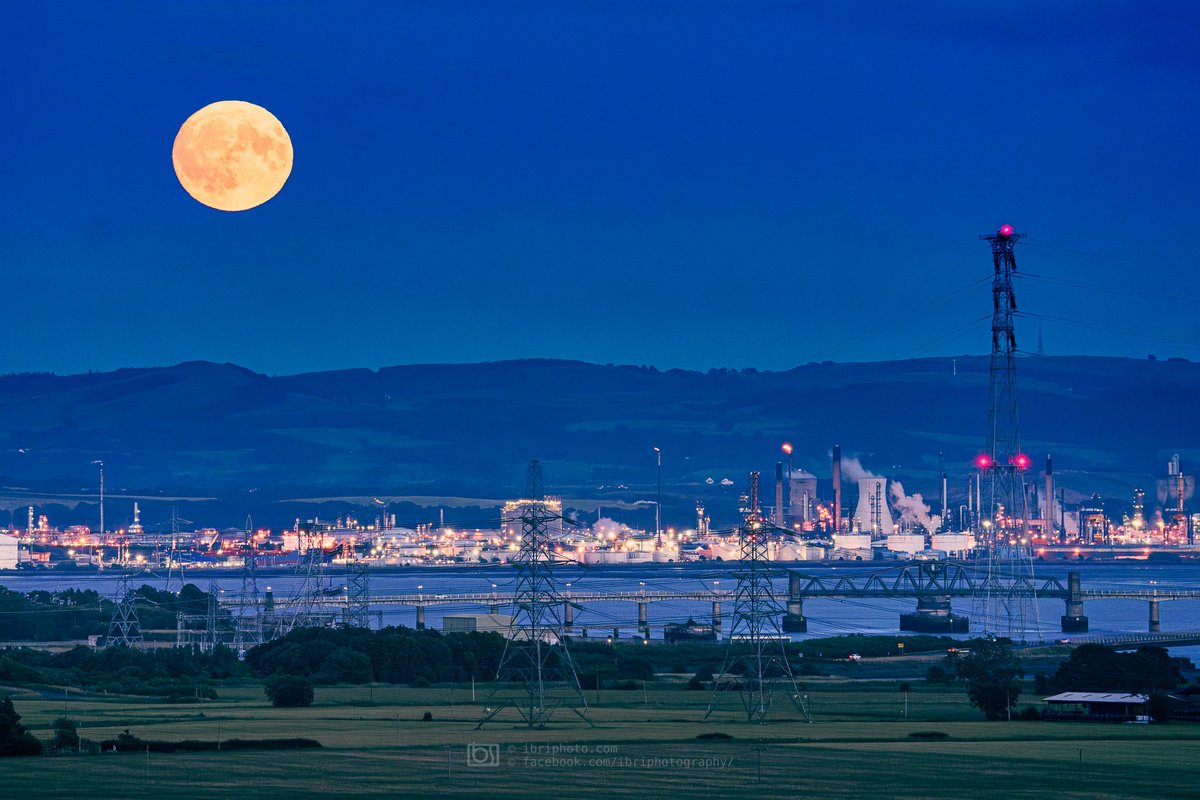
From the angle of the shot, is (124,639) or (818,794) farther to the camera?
(124,639)

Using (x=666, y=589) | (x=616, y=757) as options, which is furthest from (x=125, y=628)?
(x=666, y=589)

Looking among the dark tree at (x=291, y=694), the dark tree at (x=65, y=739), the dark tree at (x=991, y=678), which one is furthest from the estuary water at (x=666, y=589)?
the dark tree at (x=65, y=739)

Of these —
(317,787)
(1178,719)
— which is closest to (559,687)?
(1178,719)

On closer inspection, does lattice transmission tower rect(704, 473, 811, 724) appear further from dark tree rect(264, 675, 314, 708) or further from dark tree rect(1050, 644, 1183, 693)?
dark tree rect(264, 675, 314, 708)

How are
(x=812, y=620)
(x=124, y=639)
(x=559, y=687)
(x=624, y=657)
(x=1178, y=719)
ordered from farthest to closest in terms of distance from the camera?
(x=812, y=620), (x=124, y=639), (x=624, y=657), (x=559, y=687), (x=1178, y=719)

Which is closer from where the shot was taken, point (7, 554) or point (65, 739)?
point (65, 739)

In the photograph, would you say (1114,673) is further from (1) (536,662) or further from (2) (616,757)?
(2) (616,757)

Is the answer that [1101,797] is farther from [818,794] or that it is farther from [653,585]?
[653,585]

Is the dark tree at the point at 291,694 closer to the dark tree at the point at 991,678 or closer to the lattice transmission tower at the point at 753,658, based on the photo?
the lattice transmission tower at the point at 753,658
